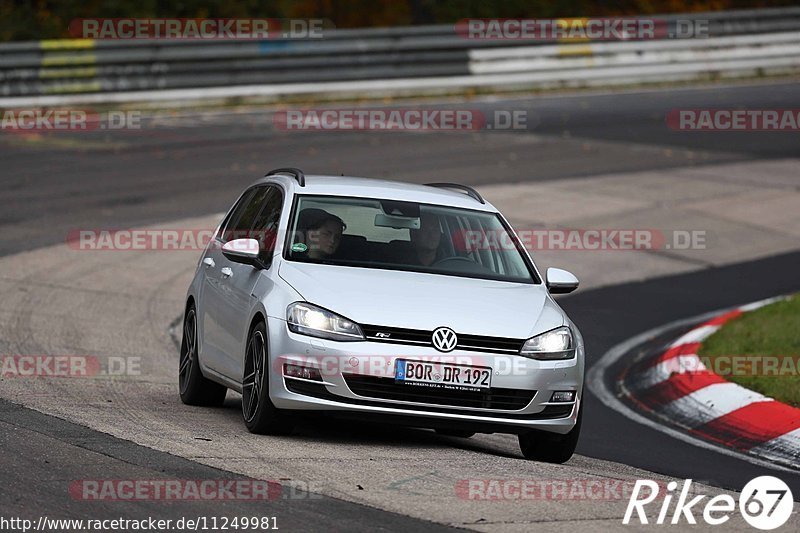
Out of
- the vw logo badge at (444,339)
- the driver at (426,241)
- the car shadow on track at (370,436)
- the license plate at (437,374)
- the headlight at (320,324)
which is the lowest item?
the car shadow on track at (370,436)

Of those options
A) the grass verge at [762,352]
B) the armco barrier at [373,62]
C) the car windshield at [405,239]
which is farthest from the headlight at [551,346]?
the armco barrier at [373,62]

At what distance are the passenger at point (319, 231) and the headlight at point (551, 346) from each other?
1.43 meters

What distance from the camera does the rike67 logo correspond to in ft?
23.2

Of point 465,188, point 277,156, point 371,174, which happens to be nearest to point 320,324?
point 465,188

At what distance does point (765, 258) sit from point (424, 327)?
10304 mm

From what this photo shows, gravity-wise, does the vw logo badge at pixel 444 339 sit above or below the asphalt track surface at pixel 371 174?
above

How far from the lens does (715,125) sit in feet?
88.9

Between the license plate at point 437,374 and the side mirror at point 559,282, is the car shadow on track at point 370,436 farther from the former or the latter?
the side mirror at point 559,282

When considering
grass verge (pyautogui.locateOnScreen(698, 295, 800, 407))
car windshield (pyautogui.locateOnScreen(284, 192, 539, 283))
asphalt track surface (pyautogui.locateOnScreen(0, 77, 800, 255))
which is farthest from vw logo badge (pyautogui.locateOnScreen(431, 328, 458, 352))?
asphalt track surface (pyautogui.locateOnScreen(0, 77, 800, 255))

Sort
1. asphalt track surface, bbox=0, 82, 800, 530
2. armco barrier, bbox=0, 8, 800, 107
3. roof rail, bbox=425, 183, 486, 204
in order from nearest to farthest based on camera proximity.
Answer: asphalt track surface, bbox=0, 82, 800, 530 → roof rail, bbox=425, 183, 486, 204 → armco barrier, bbox=0, 8, 800, 107

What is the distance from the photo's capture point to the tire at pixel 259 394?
857cm

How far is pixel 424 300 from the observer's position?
28.4ft

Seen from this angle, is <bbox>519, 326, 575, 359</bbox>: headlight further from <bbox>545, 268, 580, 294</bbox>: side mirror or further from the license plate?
<bbox>545, 268, 580, 294</bbox>: side mirror

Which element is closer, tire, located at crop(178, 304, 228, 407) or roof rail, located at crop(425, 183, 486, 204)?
tire, located at crop(178, 304, 228, 407)
